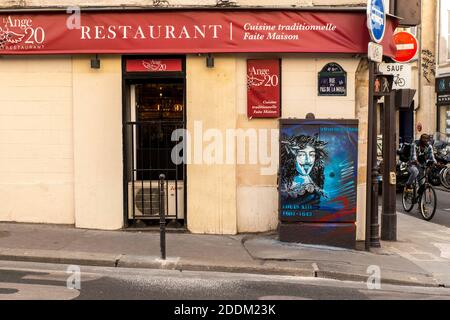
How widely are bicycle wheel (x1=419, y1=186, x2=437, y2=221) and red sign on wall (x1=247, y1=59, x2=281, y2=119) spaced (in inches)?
196

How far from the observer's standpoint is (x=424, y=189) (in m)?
12.4

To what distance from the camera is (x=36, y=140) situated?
9656mm

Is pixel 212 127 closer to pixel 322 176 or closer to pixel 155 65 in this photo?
pixel 155 65

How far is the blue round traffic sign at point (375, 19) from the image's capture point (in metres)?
8.09

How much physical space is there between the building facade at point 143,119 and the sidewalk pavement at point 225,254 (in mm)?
477

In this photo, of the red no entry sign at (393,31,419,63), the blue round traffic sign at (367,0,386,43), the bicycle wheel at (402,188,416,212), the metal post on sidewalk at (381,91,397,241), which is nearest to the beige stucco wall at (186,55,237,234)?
the blue round traffic sign at (367,0,386,43)

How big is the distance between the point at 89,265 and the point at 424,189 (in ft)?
26.6

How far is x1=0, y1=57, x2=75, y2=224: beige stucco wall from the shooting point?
9.59 m

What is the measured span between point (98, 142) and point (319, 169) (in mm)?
3835

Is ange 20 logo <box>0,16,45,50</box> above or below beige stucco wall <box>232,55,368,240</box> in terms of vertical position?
above

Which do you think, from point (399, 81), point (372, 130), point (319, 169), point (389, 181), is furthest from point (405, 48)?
point (319, 169)

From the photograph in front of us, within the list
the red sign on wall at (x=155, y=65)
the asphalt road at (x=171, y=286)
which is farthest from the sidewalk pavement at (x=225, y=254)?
the red sign on wall at (x=155, y=65)

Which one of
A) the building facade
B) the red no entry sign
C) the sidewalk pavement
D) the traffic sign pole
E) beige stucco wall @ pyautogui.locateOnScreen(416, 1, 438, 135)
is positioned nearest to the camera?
the sidewalk pavement

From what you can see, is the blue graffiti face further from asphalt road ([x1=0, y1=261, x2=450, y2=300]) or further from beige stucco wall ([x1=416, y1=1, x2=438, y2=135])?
beige stucco wall ([x1=416, y1=1, x2=438, y2=135])
